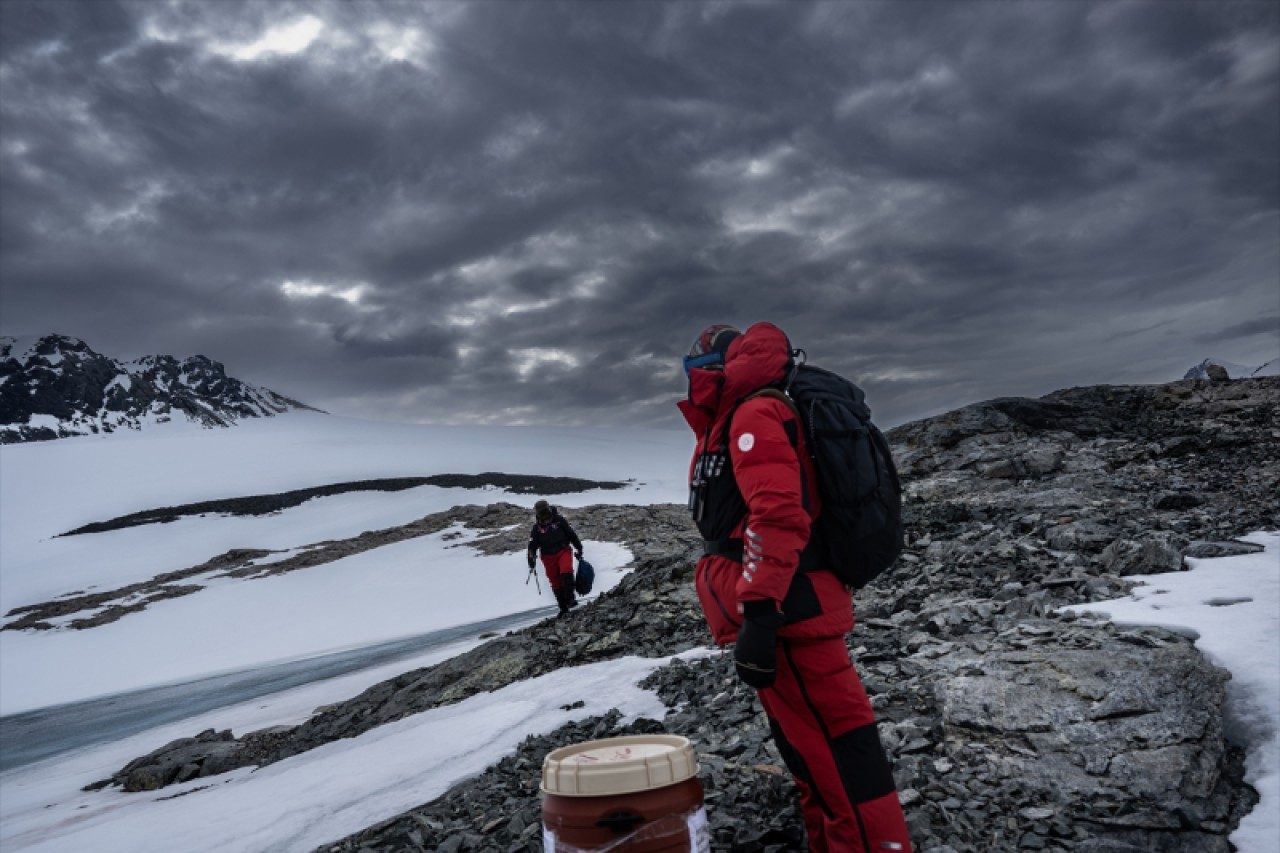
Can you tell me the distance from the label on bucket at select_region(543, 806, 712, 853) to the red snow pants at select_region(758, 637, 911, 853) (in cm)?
79

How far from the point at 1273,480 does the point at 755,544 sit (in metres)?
11.7

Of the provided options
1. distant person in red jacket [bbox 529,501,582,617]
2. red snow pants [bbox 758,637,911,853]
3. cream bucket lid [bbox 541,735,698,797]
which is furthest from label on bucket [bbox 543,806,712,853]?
distant person in red jacket [bbox 529,501,582,617]

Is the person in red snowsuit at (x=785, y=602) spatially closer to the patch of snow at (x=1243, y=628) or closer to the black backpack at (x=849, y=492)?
the black backpack at (x=849, y=492)

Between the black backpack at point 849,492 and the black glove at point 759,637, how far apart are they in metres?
0.44

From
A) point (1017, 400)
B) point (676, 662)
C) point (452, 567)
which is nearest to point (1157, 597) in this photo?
point (676, 662)

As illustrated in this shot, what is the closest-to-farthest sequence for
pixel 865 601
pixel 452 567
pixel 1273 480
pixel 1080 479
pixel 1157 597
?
1. pixel 1157 597
2. pixel 865 601
3. pixel 1273 480
4. pixel 1080 479
5. pixel 452 567

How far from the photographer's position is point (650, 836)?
2.51 meters

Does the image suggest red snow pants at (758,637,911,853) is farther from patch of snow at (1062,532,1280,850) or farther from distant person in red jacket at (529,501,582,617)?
distant person in red jacket at (529,501,582,617)

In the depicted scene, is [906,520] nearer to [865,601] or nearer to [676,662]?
[865,601]

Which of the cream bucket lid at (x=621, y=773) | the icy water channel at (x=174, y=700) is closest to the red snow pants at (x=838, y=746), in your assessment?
the cream bucket lid at (x=621, y=773)

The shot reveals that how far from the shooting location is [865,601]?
358 inches

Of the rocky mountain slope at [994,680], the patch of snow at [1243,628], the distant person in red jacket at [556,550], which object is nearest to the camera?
the patch of snow at [1243,628]

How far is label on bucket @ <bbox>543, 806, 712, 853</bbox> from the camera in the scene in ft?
8.20

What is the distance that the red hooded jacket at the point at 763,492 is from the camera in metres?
3.14
